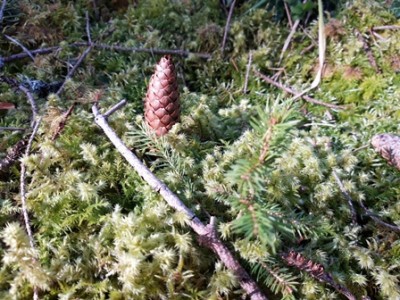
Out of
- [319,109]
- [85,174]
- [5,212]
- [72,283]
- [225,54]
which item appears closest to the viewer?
[72,283]

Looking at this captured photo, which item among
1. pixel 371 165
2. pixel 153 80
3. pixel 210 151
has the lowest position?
pixel 371 165

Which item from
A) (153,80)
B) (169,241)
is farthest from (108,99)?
(169,241)

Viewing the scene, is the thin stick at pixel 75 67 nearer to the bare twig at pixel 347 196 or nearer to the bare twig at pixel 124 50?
the bare twig at pixel 124 50

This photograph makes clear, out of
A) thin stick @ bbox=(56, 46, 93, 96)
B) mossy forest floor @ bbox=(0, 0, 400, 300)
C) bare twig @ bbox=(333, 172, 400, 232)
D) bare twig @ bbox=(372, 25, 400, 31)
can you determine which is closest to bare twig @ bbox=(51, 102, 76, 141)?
mossy forest floor @ bbox=(0, 0, 400, 300)

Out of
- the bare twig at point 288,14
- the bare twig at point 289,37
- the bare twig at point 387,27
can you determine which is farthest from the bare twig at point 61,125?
the bare twig at point 387,27

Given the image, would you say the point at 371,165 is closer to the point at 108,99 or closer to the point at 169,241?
the point at 169,241

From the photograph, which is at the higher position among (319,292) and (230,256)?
(230,256)
